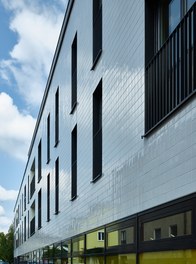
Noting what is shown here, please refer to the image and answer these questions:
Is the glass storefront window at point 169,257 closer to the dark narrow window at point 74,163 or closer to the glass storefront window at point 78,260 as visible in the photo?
the glass storefront window at point 78,260

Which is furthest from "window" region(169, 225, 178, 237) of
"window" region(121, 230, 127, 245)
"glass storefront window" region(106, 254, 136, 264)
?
"window" region(121, 230, 127, 245)

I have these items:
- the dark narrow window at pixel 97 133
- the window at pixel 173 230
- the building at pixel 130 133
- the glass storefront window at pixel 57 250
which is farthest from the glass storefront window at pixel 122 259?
the glass storefront window at pixel 57 250

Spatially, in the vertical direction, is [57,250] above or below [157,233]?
below

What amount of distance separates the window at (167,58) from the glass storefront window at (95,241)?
447 centimetres

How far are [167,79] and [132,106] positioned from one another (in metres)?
1.76

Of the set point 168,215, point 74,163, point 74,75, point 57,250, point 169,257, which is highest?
point 74,75

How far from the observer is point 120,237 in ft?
32.9


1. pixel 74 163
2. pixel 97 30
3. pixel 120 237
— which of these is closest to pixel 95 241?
pixel 120 237

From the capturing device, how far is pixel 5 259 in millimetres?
89125

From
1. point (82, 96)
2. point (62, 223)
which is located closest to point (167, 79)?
A: point (82, 96)

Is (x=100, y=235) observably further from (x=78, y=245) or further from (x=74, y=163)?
(x=74, y=163)

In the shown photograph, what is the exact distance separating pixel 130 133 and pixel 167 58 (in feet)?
6.88

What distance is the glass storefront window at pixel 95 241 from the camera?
39.5ft

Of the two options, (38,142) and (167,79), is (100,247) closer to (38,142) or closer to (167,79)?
(167,79)
